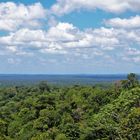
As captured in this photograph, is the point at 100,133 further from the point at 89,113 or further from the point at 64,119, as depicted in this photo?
the point at 89,113

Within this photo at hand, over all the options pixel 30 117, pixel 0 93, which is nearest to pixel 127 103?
pixel 30 117

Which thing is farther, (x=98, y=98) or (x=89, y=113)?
(x=98, y=98)

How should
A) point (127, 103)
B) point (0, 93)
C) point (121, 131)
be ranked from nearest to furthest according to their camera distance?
point (121, 131), point (127, 103), point (0, 93)

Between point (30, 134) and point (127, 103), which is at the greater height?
point (127, 103)

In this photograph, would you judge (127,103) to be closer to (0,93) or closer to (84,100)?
(84,100)

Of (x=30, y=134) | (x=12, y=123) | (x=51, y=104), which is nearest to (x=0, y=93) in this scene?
(x=51, y=104)

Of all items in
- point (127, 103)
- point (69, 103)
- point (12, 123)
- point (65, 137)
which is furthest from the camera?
point (69, 103)
